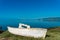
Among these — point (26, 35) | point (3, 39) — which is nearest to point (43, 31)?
point (26, 35)

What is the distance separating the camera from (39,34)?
24.1 metres

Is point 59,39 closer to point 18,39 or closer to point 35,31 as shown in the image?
point 35,31

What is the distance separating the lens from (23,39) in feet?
74.0

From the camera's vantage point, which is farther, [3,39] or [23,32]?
[23,32]

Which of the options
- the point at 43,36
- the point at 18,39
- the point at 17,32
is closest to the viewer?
the point at 18,39

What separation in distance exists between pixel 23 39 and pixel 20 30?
2.84 meters

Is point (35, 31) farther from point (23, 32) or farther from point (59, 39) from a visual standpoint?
point (59, 39)

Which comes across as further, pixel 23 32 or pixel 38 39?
pixel 23 32

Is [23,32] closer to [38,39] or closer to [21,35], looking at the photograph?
[21,35]

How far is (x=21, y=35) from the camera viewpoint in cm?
2517

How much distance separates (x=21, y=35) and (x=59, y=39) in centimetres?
514

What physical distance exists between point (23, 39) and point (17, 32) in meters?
3.33

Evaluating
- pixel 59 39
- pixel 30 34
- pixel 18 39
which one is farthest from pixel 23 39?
pixel 59 39

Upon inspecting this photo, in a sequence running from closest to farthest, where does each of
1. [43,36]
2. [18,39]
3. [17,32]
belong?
[18,39] → [43,36] → [17,32]
